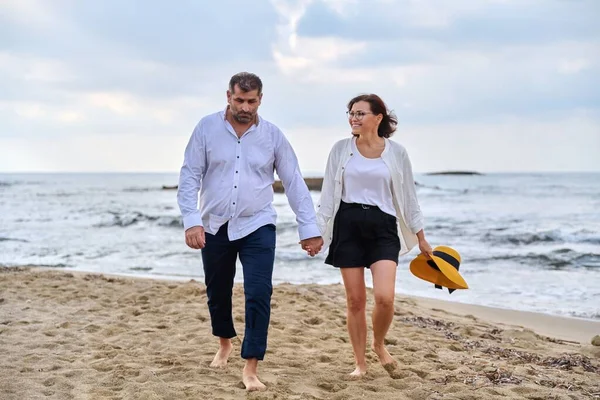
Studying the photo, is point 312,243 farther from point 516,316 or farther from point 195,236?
point 516,316

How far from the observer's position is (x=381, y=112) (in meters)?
4.74

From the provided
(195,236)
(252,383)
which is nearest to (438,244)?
(252,383)

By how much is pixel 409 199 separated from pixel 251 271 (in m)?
1.24

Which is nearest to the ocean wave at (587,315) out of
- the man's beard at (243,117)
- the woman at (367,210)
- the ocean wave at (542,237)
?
the woman at (367,210)

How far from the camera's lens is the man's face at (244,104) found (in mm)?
4250

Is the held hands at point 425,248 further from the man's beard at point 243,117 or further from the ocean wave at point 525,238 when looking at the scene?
the ocean wave at point 525,238

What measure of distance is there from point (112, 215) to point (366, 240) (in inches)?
896

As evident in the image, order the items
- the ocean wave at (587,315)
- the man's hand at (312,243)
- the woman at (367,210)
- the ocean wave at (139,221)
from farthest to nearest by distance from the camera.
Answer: the ocean wave at (139,221) < the ocean wave at (587,315) < the woman at (367,210) < the man's hand at (312,243)

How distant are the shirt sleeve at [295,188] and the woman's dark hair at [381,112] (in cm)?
60

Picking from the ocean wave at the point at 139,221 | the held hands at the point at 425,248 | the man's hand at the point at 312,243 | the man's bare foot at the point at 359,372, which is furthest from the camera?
the ocean wave at the point at 139,221

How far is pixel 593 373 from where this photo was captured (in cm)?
513

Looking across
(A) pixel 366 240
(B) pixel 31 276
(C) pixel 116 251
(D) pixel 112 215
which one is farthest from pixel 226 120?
(D) pixel 112 215

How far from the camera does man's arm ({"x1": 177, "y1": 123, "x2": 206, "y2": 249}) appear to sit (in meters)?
4.25

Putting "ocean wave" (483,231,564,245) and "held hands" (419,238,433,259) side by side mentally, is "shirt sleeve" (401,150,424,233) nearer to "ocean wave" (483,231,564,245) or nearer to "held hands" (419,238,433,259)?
"held hands" (419,238,433,259)
